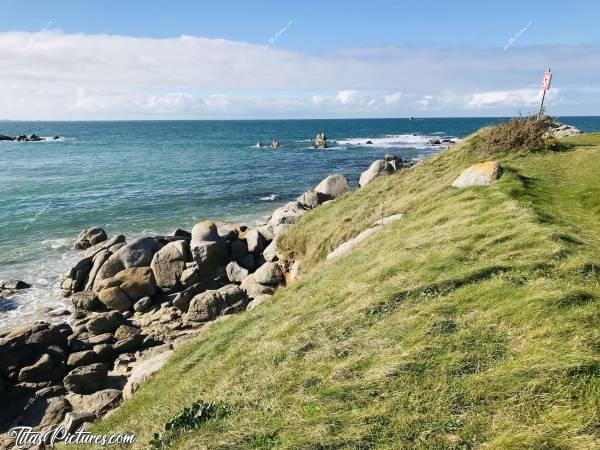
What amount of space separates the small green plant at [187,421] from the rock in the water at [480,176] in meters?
13.6

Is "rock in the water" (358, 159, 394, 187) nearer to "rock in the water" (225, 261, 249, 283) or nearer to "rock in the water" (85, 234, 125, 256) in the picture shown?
"rock in the water" (225, 261, 249, 283)

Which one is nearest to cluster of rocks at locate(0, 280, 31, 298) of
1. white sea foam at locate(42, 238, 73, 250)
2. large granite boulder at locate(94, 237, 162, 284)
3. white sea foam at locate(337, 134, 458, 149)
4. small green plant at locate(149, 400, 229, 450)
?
large granite boulder at locate(94, 237, 162, 284)

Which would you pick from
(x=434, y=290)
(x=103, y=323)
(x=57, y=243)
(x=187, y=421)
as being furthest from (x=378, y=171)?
(x=187, y=421)

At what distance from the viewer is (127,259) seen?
27.4 m

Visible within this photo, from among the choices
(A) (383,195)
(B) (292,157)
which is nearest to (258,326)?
(A) (383,195)

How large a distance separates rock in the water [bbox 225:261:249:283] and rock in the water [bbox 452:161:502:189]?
13.0 m

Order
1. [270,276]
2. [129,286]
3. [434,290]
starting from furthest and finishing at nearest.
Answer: [129,286] < [270,276] < [434,290]

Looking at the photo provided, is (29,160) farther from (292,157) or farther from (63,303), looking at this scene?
(63,303)

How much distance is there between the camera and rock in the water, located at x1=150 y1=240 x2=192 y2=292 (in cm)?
2614

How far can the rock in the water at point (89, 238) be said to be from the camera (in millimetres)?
34031

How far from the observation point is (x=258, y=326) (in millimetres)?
12484

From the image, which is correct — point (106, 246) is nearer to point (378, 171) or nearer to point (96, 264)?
point (96, 264)

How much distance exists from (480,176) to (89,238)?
29573 millimetres

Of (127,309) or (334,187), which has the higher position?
(334,187)
